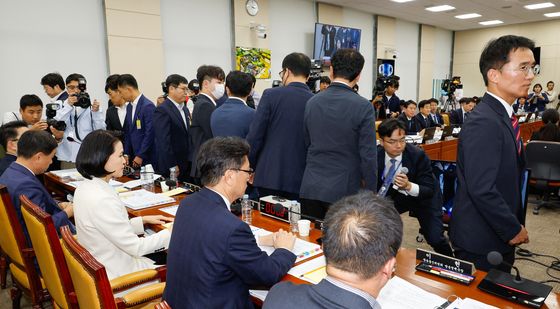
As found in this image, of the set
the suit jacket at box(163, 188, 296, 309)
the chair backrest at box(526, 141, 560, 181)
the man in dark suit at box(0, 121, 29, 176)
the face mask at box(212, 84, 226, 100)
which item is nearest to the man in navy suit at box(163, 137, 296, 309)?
the suit jacket at box(163, 188, 296, 309)

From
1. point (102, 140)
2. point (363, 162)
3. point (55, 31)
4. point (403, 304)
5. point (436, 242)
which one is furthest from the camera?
point (55, 31)

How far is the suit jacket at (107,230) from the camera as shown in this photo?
1.69 meters

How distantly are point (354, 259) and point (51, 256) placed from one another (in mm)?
1359

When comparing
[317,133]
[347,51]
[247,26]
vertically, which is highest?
[247,26]

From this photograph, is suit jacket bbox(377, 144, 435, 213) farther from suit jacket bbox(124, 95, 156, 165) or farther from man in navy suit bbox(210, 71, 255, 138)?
suit jacket bbox(124, 95, 156, 165)

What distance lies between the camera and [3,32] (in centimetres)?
476

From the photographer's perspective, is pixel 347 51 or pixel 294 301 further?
pixel 347 51

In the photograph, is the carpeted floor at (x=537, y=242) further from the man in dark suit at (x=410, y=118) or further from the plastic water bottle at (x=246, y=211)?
the man in dark suit at (x=410, y=118)

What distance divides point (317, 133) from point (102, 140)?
1141 millimetres

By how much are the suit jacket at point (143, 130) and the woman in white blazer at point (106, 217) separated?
6.27ft

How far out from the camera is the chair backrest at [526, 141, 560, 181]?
4.33 m

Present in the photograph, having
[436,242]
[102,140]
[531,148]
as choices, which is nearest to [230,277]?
[102,140]

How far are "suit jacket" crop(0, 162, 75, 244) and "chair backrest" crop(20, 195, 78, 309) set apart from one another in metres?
0.33

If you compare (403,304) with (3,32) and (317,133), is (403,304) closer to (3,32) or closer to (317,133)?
(317,133)
